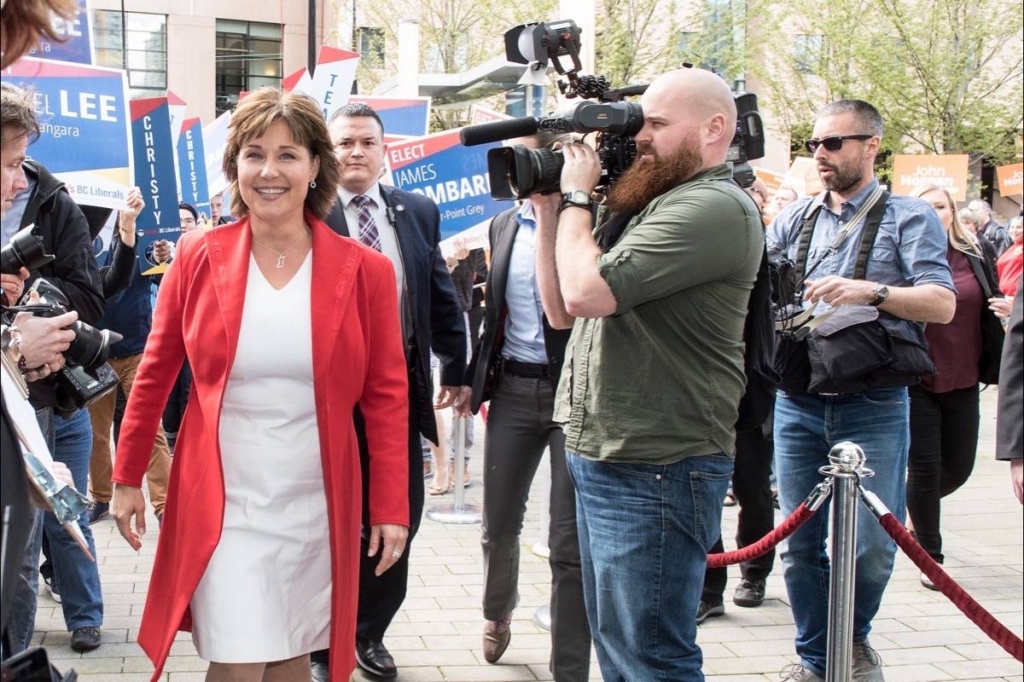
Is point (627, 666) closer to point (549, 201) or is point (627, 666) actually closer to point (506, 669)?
point (549, 201)

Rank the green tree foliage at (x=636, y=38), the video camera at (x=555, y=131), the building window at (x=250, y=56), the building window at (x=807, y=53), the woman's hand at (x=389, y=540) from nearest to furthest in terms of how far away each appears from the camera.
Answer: the video camera at (x=555, y=131), the woman's hand at (x=389, y=540), the building window at (x=250, y=56), the building window at (x=807, y=53), the green tree foliage at (x=636, y=38)

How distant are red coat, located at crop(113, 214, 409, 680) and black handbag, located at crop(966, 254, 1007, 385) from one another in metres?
3.93

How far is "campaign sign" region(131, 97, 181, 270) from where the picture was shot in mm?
6074

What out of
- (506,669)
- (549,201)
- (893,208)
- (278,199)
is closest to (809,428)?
(893,208)

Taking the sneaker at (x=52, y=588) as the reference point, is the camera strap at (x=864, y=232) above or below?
above

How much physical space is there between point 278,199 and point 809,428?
232 centimetres

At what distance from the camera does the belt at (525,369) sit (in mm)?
4656

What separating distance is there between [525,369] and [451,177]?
352 centimetres

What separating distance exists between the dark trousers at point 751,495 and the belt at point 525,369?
1298 mm

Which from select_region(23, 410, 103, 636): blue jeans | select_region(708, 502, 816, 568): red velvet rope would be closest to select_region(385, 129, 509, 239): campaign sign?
select_region(23, 410, 103, 636): blue jeans

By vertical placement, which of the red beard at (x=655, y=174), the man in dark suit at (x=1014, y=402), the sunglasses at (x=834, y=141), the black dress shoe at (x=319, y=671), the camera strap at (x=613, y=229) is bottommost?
the black dress shoe at (x=319, y=671)

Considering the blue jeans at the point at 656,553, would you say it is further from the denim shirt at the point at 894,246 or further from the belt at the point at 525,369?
the denim shirt at the point at 894,246

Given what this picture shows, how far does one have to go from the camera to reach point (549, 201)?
3291 millimetres

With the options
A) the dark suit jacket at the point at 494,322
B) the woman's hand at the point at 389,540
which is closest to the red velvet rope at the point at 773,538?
the dark suit jacket at the point at 494,322
